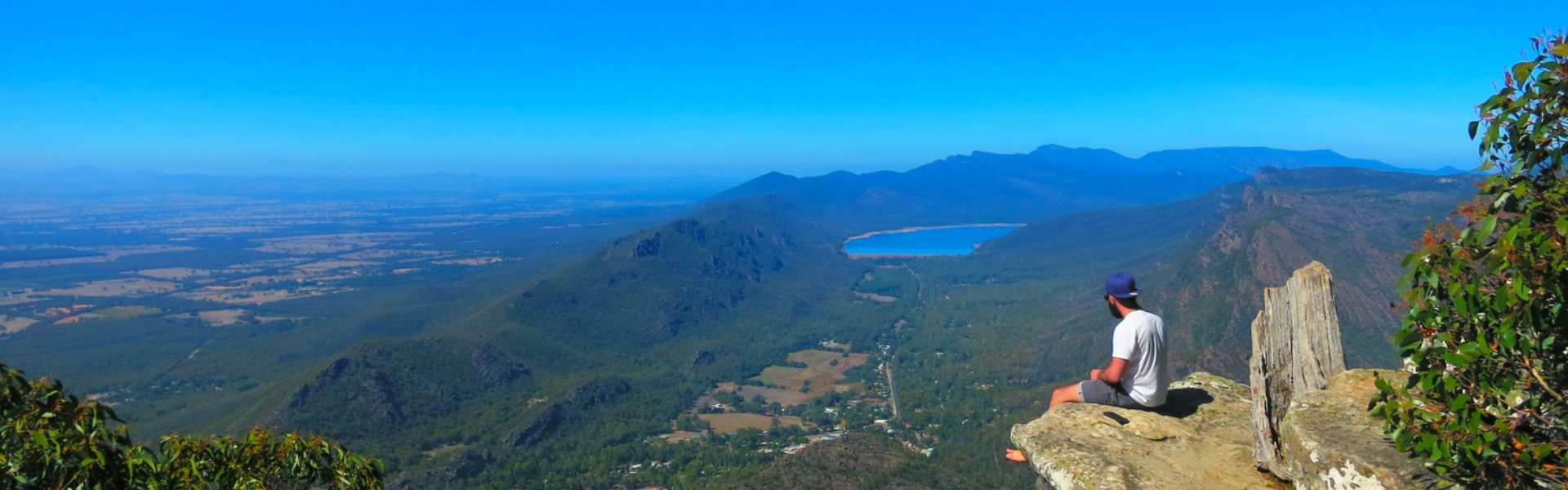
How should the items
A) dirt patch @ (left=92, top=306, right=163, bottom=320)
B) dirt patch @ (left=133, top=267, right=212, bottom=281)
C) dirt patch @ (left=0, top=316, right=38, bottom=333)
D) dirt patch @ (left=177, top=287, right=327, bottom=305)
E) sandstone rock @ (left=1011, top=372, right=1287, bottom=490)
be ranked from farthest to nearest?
1. dirt patch @ (left=133, top=267, right=212, bottom=281)
2. dirt patch @ (left=177, top=287, right=327, bottom=305)
3. dirt patch @ (left=92, top=306, right=163, bottom=320)
4. dirt patch @ (left=0, top=316, right=38, bottom=333)
5. sandstone rock @ (left=1011, top=372, right=1287, bottom=490)

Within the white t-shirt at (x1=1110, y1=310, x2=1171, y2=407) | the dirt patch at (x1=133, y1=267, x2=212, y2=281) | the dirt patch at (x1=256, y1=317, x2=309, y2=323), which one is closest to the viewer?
the white t-shirt at (x1=1110, y1=310, x2=1171, y2=407)

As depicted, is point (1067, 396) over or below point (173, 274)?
over

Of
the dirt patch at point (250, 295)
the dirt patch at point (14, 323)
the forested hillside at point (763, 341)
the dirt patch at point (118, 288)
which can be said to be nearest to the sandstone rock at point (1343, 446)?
the forested hillside at point (763, 341)

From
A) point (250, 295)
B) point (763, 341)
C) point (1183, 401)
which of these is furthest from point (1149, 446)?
point (250, 295)

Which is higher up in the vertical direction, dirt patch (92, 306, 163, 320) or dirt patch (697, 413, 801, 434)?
dirt patch (92, 306, 163, 320)

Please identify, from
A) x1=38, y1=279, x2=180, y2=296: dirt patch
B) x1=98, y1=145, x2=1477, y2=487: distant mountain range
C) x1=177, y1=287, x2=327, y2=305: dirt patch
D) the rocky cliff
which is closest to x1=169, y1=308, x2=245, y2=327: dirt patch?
x1=177, y1=287, x2=327, y2=305: dirt patch

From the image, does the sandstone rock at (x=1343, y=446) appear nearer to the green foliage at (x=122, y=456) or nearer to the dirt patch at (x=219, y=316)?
the green foliage at (x=122, y=456)

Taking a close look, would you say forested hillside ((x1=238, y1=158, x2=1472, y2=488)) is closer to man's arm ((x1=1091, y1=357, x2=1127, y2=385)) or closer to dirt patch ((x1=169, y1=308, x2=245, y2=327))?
man's arm ((x1=1091, y1=357, x2=1127, y2=385))

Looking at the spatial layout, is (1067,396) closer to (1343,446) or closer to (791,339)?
(1343,446)
